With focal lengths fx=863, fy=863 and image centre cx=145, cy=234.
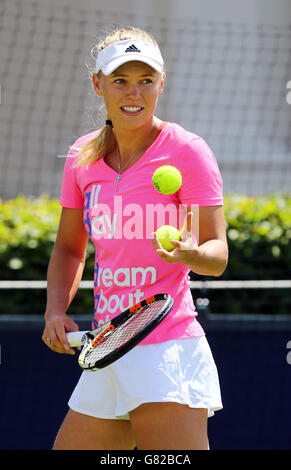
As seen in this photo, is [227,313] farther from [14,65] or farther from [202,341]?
[14,65]

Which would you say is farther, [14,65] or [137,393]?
[14,65]

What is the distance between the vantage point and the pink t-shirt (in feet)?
8.80

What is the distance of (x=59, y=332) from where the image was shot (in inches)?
112

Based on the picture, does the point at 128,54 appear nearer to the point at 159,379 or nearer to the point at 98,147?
the point at 98,147

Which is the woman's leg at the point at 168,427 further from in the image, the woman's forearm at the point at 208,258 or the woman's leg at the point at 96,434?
the woman's forearm at the point at 208,258

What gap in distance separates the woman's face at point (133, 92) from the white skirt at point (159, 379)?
73cm

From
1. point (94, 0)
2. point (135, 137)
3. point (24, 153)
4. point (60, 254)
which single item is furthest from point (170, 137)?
point (94, 0)

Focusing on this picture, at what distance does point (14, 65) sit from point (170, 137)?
5.79m

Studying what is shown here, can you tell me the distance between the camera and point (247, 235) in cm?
496

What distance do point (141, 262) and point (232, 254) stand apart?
7.29 ft

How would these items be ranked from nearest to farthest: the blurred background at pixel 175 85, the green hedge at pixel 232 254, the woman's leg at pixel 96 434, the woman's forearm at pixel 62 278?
1. the woman's leg at pixel 96 434
2. the woman's forearm at pixel 62 278
3. the green hedge at pixel 232 254
4. the blurred background at pixel 175 85

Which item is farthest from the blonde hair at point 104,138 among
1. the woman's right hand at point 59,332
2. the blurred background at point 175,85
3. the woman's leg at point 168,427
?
the blurred background at point 175,85

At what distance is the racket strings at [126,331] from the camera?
2547 mm

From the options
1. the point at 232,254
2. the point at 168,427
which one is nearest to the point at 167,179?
the point at 168,427
